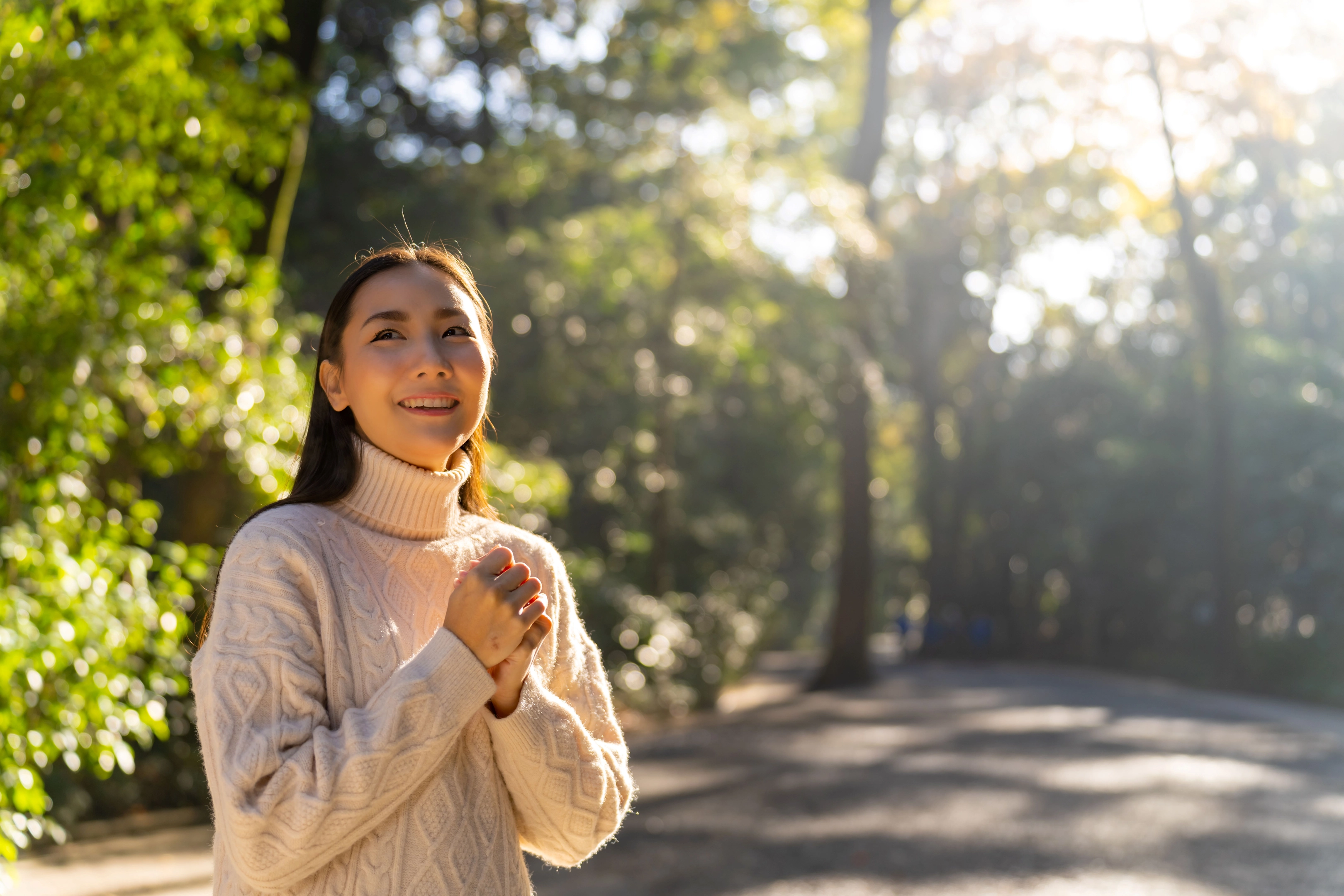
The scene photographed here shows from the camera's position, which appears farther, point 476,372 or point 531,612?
point 476,372

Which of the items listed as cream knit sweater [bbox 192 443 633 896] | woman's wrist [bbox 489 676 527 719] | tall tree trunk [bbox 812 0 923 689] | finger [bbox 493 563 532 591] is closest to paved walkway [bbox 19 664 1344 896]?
tall tree trunk [bbox 812 0 923 689]

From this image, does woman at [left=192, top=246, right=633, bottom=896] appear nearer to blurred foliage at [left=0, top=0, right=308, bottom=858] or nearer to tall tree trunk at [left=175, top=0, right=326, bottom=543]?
blurred foliage at [left=0, top=0, right=308, bottom=858]

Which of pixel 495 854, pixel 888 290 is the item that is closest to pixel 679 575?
pixel 888 290

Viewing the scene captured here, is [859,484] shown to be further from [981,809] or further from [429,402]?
[429,402]

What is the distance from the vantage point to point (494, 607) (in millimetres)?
1770

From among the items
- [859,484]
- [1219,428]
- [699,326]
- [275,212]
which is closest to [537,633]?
[275,212]

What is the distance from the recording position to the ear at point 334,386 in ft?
6.58

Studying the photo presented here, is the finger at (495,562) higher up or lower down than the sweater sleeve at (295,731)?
higher up

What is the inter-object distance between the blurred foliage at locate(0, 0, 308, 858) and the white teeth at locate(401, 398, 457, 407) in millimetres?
2860

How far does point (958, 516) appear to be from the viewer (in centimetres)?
3994

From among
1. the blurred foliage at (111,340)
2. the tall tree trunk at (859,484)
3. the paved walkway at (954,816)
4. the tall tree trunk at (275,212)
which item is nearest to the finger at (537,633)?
the blurred foliage at (111,340)

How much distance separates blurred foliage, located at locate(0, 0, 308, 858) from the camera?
4527mm

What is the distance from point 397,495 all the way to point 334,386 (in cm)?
21

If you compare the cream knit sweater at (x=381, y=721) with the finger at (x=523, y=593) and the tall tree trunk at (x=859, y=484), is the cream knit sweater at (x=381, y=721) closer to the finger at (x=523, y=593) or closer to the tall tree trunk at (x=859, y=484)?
the finger at (x=523, y=593)
